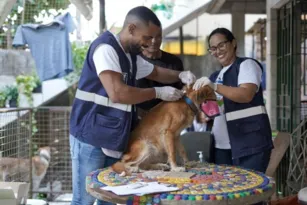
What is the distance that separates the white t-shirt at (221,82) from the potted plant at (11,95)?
197 inches

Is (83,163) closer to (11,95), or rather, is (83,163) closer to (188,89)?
(188,89)

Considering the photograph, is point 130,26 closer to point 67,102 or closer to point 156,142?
point 156,142

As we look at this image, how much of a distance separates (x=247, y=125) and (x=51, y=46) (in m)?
4.08

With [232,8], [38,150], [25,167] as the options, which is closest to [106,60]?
[25,167]

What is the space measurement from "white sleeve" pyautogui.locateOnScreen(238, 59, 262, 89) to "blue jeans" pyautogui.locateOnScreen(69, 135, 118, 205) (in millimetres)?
970

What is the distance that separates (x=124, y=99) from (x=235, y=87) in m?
0.79

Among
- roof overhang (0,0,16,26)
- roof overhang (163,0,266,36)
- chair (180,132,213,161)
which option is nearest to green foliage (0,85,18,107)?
roof overhang (163,0,266,36)

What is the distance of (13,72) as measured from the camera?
6.29 m

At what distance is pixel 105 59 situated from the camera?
2.44 meters

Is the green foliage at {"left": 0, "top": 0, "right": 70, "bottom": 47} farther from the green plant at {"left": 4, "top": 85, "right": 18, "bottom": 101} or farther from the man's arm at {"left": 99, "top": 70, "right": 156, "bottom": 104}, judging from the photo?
the man's arm at {"left": 99, "top": 70, "right": 156, "bottom": 104}

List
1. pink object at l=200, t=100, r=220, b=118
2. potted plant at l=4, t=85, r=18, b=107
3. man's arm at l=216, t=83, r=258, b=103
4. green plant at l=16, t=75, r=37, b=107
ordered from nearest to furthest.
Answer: man's arm at l=216, t=83, r=258, b=103, pink object at l=200, t=100, r=220, b=118, potted plant at l=4, t=85, r=18, b=107, green plant at l=16, t=75, r=37, b=107

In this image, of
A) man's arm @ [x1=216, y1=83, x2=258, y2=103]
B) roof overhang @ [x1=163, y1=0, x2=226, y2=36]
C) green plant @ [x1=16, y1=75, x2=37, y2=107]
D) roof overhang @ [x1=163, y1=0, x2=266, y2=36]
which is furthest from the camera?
roof overhang @ [x1=163, y1=0, x2=266, y2=36]

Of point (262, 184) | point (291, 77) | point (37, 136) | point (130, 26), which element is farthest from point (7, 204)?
point (37, 136)

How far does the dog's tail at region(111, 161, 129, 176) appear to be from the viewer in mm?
2444
